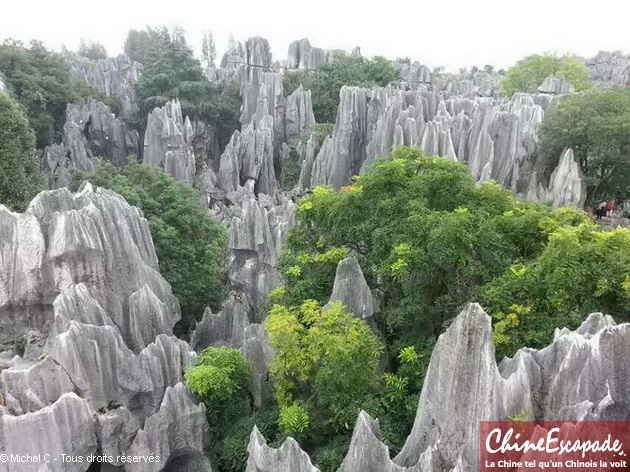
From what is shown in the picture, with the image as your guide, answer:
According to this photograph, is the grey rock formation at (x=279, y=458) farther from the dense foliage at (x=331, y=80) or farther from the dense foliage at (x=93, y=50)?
the dense foliage at (x=93, y=50)

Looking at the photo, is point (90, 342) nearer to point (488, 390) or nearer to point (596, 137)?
point (488, 390)

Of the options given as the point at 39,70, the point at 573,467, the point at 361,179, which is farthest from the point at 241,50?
the point at 573,467

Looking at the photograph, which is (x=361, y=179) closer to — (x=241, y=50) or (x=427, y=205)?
(x=427, y=205)

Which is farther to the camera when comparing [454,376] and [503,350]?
[503,350]

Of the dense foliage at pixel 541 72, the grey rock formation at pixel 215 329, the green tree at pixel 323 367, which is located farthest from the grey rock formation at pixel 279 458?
the dense foliage at pixel 541 72

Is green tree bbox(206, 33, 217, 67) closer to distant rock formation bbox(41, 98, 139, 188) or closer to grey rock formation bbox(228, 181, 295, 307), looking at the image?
distant rock formation bbox(41, 98, 139, 188)
